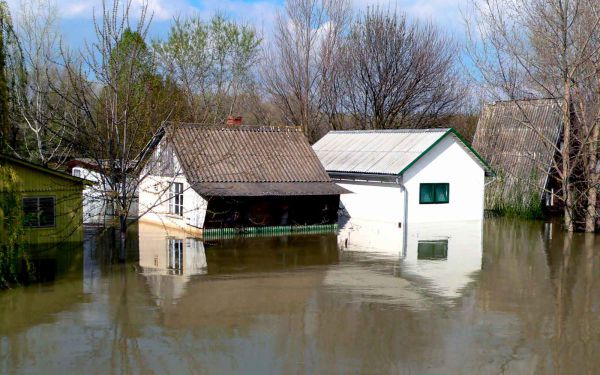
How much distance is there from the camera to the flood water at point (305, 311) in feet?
30.7

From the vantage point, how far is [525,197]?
26953mm

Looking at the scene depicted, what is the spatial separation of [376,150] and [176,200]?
335 inches

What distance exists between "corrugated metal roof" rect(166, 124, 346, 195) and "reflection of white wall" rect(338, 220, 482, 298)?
2047 millimetres

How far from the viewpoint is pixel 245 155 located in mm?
22188

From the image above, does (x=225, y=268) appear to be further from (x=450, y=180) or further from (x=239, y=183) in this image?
(x=450, y=180)

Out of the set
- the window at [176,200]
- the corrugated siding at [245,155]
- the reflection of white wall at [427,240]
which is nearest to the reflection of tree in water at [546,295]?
the reflection of white wall at [427,240]

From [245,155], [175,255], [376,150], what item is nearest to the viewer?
[175,255]

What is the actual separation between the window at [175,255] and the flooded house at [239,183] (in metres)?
1.17

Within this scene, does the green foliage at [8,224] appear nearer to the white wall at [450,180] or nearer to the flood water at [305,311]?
the flood water at [305,311]

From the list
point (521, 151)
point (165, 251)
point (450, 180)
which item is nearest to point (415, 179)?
point (450, 180)

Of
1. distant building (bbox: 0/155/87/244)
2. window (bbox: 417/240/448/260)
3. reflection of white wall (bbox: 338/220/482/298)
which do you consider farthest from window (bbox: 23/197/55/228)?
window (bbox: 417/240/448/260)

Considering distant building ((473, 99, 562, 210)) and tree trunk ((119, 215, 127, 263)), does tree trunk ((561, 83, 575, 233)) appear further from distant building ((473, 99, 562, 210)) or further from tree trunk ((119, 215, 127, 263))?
tree trunk ((119, 215, 127, 263))

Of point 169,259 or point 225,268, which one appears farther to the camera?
point 169,259

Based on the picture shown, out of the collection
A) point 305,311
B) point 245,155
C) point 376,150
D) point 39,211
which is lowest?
point 305,311
